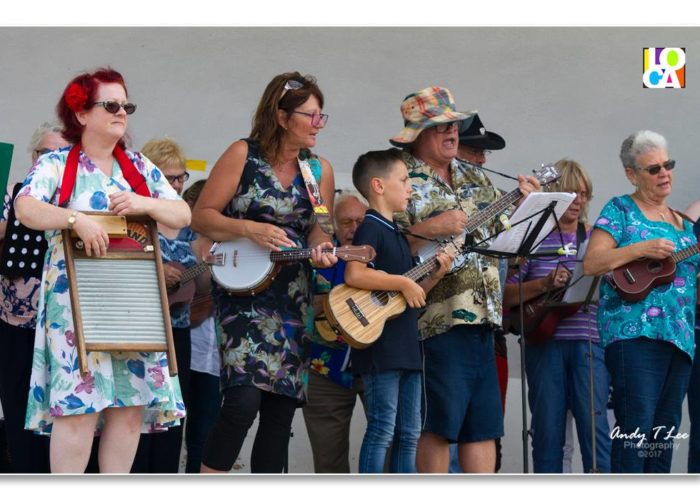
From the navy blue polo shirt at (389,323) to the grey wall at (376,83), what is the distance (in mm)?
1599

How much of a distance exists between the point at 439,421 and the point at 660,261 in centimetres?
126

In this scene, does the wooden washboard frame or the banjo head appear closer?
the wooden washboard frame

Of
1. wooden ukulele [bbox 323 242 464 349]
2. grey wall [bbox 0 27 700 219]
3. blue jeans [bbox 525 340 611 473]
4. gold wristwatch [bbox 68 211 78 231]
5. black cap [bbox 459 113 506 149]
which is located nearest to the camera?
gold wristwatch [bbox 68 211 78 231]

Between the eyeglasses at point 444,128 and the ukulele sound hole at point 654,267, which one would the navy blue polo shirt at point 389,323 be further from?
the ukulele sound hole at point 654,267

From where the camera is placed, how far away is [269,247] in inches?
200

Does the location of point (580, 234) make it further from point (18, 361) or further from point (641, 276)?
point (18, 361)

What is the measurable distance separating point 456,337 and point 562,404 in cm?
103

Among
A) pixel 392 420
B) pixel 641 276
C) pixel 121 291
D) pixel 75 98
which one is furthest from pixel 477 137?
pixel 121 291

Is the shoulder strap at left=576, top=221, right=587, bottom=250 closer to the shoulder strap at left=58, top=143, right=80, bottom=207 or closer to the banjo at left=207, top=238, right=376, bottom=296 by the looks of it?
the banjo at left=207, top=238, right=376, bottom=296

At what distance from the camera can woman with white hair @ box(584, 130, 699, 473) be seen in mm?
5504

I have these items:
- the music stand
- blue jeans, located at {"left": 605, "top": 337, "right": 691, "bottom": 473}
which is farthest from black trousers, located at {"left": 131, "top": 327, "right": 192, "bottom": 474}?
blue jeans, located at {"left": 605, "top": 337, "right": 691, "bottom": 473}

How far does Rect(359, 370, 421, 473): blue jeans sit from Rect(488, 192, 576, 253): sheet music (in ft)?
2.19

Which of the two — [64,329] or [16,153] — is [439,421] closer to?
[64,329]

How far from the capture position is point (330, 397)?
5961 mm
